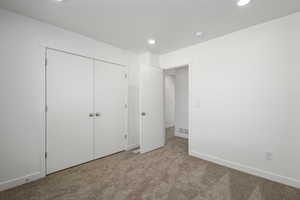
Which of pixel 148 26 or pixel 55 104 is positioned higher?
pixel 148 26

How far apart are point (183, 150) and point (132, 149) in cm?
128

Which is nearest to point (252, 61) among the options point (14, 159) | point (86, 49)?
point (86, 49)

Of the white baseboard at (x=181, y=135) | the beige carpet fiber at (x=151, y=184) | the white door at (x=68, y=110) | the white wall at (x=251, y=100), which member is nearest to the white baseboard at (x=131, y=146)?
the beige carpet fiber at (x=151, y=184)

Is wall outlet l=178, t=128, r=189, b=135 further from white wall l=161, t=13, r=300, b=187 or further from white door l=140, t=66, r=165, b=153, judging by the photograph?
white wall l=161, t=13, r=300, b=187

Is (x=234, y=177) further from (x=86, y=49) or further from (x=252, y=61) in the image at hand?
(x=86, y=49)

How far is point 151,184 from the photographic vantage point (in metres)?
1.81

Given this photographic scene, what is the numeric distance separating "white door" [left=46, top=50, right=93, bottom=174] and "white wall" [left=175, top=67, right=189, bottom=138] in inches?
113

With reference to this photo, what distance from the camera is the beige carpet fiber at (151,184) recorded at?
5.20ft

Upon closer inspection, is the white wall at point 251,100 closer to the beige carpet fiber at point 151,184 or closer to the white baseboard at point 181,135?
the beige carpet fiber at point 151,184

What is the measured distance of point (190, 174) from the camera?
2.05 m

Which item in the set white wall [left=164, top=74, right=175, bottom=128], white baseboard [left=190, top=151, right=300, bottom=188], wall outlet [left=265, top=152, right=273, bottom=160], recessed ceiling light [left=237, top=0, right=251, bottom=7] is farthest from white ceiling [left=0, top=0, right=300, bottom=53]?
white wall [left=164, top=74, right=175, bottom=128]

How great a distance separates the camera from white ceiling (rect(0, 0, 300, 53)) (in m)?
1.60

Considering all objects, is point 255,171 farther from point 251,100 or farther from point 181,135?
point 181,135

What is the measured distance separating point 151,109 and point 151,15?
6.37 feet
